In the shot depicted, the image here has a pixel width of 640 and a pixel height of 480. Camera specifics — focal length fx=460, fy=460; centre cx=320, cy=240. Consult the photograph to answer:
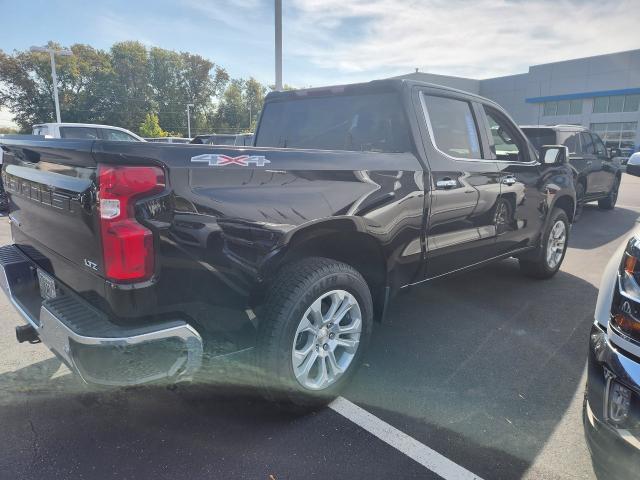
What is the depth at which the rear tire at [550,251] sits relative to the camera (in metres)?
4.96

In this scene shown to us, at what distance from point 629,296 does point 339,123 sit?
7.97 feet

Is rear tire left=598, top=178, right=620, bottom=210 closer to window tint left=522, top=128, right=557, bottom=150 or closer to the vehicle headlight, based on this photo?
window tint left=522, top=128, right=557, bottom=150

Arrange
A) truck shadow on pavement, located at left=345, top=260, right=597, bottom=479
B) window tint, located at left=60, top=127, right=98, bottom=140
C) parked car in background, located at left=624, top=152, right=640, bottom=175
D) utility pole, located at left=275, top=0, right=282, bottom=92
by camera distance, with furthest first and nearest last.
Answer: window tint, located at left=60, top=127, right=98, bottom=140
utility pole, located at left=275, top=0, right=282, bottom=92
parked car in background, located at left=624, top=152, right=640, bottom=175
truck shadow on pavement, located at left=345, top=260, right=597, bottom=479

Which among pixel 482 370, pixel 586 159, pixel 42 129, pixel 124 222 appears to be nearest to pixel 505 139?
pixel 482 370

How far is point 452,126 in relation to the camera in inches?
144

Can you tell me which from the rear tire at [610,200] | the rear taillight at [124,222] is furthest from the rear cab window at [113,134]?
the rear tire at [610,200]

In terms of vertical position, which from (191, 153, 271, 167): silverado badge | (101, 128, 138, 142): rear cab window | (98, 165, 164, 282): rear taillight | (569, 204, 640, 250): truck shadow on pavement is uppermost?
(101, 128, 138, 142): rear cab window

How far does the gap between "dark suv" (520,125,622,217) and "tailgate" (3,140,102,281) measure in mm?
7866

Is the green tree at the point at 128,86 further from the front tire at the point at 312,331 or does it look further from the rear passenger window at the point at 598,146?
the front tire at the point at 312,331

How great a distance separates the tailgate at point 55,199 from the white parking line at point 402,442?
64.0 inches

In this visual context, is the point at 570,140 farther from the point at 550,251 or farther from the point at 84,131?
the point at 84,131

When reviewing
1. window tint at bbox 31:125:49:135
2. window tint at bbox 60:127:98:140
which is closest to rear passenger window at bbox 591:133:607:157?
window tint at bbox 60:127:98:140

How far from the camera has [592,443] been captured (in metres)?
1.91

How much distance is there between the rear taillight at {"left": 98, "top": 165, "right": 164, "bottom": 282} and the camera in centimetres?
193
